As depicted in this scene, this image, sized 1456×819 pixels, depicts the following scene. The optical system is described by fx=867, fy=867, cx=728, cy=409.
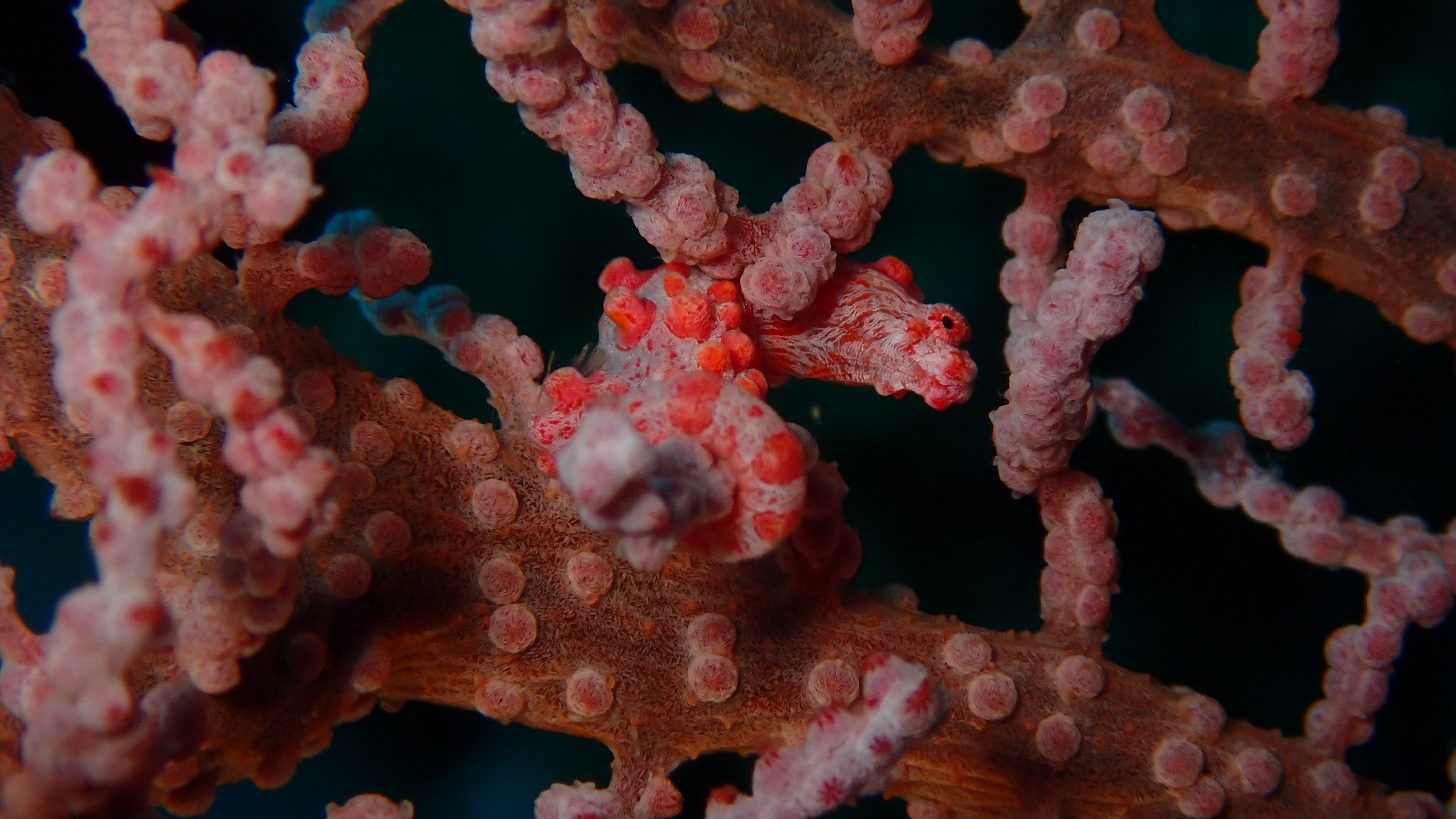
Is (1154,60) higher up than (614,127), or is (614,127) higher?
(1154,60)

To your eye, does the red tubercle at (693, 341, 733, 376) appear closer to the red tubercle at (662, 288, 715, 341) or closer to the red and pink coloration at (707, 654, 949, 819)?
the red tubercle at (662, 288, 715, 341)

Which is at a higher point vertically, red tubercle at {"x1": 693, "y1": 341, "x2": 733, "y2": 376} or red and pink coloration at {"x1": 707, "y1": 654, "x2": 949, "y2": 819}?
red tubercle at {"x1": 693, "y1": 341, "x2": 733, "y2": 376}

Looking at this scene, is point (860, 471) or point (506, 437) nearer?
point (506, 437)

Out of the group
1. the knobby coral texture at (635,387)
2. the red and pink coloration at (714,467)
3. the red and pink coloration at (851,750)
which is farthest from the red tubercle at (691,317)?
the red and pink coloration at (851,750)

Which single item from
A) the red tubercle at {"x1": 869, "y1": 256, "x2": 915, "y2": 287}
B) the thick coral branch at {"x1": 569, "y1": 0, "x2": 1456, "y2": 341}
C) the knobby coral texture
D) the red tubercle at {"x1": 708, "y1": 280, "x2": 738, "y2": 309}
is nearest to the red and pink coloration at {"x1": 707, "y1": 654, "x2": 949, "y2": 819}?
the knobby coral texture

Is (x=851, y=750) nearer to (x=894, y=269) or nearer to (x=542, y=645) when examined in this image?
(x=542, y=645)

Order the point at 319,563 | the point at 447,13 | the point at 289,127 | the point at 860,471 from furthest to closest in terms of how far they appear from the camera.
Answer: the point at 860,471, the point at 447,13, the point at 319,563, the point at 289,127

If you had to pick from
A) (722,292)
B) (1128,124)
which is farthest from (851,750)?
(1128,124)

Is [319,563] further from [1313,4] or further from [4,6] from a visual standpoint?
[1313,4]

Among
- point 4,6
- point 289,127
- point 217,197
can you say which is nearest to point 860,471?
point 289,127
